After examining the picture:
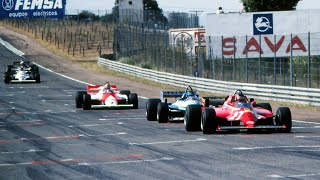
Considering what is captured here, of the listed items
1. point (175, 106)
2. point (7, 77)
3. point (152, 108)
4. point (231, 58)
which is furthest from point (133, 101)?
point (7, 77)

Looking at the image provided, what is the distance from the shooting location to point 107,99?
31.7 m

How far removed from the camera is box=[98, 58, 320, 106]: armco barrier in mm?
33053

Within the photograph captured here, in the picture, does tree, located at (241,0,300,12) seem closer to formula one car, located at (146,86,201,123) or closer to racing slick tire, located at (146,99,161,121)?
racing slick tire, located at (146,99,161,121)

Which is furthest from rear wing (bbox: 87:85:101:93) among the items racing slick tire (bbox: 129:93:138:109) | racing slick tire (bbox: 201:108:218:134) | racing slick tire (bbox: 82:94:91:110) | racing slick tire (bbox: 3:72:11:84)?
racing slick tire (bbox: 3:72:11:84)

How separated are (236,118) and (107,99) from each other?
11279mm

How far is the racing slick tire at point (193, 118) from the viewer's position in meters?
21.8

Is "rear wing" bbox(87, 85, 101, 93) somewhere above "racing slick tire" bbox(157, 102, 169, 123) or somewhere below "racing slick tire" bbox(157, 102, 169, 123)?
above

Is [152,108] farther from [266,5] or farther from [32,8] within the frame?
[32,8]

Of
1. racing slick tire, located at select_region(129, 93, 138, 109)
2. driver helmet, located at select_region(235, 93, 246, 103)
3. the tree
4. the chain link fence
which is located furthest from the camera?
the tree

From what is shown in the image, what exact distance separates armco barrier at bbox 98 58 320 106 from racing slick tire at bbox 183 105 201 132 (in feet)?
35.2

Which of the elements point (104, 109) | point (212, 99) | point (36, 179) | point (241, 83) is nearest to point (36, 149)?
point (36, 179)

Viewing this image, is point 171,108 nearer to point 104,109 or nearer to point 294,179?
point 104,109

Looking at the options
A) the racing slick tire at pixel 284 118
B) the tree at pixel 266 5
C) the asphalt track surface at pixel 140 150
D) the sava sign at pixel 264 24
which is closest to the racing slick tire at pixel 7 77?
the sava sign at pixel 264 24

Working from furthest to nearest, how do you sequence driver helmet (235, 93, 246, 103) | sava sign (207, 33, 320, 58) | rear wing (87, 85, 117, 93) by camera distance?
sava sign (207, 33, 320, 58) → rear wing (87, 85, 117, 93) → driver helmet (235, 93, 246, 103)
